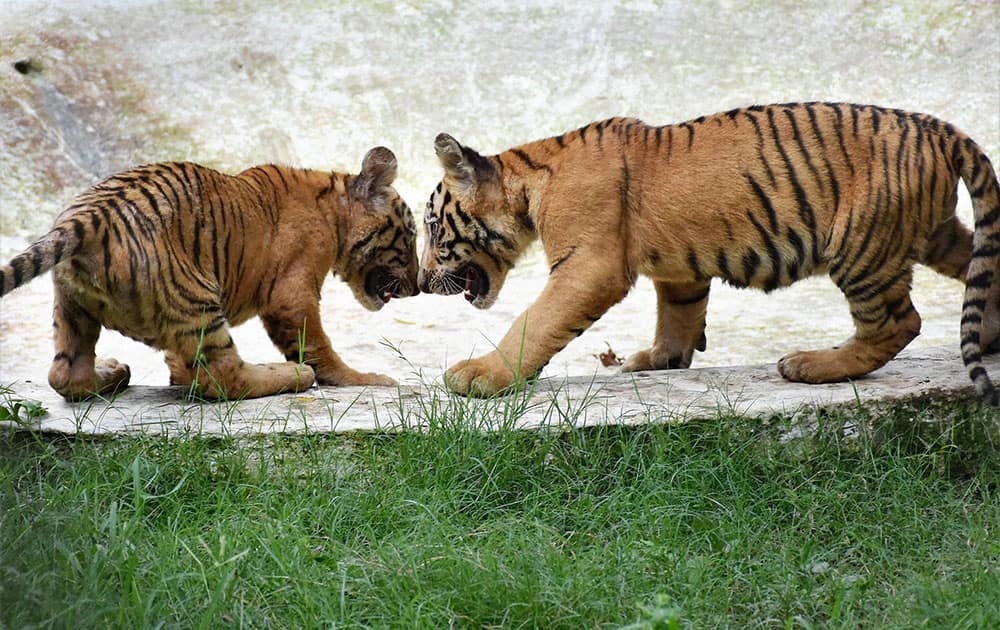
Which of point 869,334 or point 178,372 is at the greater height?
point 869,334

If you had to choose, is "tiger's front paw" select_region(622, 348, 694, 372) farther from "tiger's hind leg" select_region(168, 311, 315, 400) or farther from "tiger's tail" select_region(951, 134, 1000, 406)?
"tiger's hind leg" select_region(168, 311, 315, 400)

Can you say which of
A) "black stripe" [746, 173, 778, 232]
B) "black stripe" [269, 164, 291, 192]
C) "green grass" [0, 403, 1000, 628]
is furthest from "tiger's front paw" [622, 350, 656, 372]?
"black stripe" [269, 164, 291, 192]

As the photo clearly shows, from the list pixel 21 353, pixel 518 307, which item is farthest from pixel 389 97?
pixel 21 353

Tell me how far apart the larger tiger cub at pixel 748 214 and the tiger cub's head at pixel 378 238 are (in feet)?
1.20

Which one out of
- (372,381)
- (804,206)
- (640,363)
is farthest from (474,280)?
(804,206)

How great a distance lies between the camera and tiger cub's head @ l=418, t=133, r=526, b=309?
423 centimetres

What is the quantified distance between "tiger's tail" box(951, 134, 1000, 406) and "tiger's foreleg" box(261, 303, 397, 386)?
2.01 metres

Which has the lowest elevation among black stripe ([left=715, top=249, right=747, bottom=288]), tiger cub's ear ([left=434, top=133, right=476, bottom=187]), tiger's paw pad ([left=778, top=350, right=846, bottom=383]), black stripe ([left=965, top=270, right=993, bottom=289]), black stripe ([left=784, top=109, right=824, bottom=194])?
tiger's paw pad ([left=778, top=350, right=846, bottom=383])

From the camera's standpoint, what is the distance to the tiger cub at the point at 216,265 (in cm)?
358

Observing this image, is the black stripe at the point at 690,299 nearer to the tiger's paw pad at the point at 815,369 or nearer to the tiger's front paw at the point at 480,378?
the tiger's paw pad at the point at 815,369

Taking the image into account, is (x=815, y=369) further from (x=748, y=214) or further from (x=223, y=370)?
(x=223, y=370)

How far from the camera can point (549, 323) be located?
388 cm

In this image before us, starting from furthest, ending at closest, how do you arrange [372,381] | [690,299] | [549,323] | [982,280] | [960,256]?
[690,299] → [372,381] → [960,256] → [549,323] → [982,280]

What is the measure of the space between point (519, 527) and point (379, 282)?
1.92 meters
